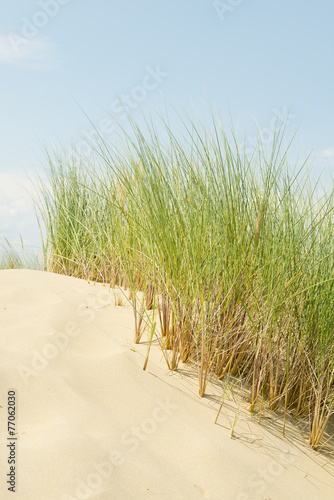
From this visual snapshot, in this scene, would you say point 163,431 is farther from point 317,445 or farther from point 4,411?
point 317,445

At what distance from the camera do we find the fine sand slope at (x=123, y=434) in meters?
1.67

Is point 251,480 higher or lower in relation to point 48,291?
lower

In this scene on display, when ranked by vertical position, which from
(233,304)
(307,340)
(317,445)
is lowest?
(317,445)

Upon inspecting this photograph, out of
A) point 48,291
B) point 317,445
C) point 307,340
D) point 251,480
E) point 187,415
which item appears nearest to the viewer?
point 251,480

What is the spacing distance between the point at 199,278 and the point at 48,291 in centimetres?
151

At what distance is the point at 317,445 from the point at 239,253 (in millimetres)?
997

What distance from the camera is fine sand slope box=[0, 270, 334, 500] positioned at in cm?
167

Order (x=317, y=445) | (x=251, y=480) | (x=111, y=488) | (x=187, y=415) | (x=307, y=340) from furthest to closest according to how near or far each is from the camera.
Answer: (x=307, y=340) → (x=317, y=445) → (x=187, y=415) → (x=251, y=480) → (x=111, y=488)

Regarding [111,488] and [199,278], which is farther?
[199,278]

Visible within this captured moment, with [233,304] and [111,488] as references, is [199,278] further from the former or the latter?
[111,488]

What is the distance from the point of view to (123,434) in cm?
191


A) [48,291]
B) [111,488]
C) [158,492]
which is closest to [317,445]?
[158,492]

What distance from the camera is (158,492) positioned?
167 centimetres

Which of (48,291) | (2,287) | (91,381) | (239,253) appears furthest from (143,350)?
(2,287)
